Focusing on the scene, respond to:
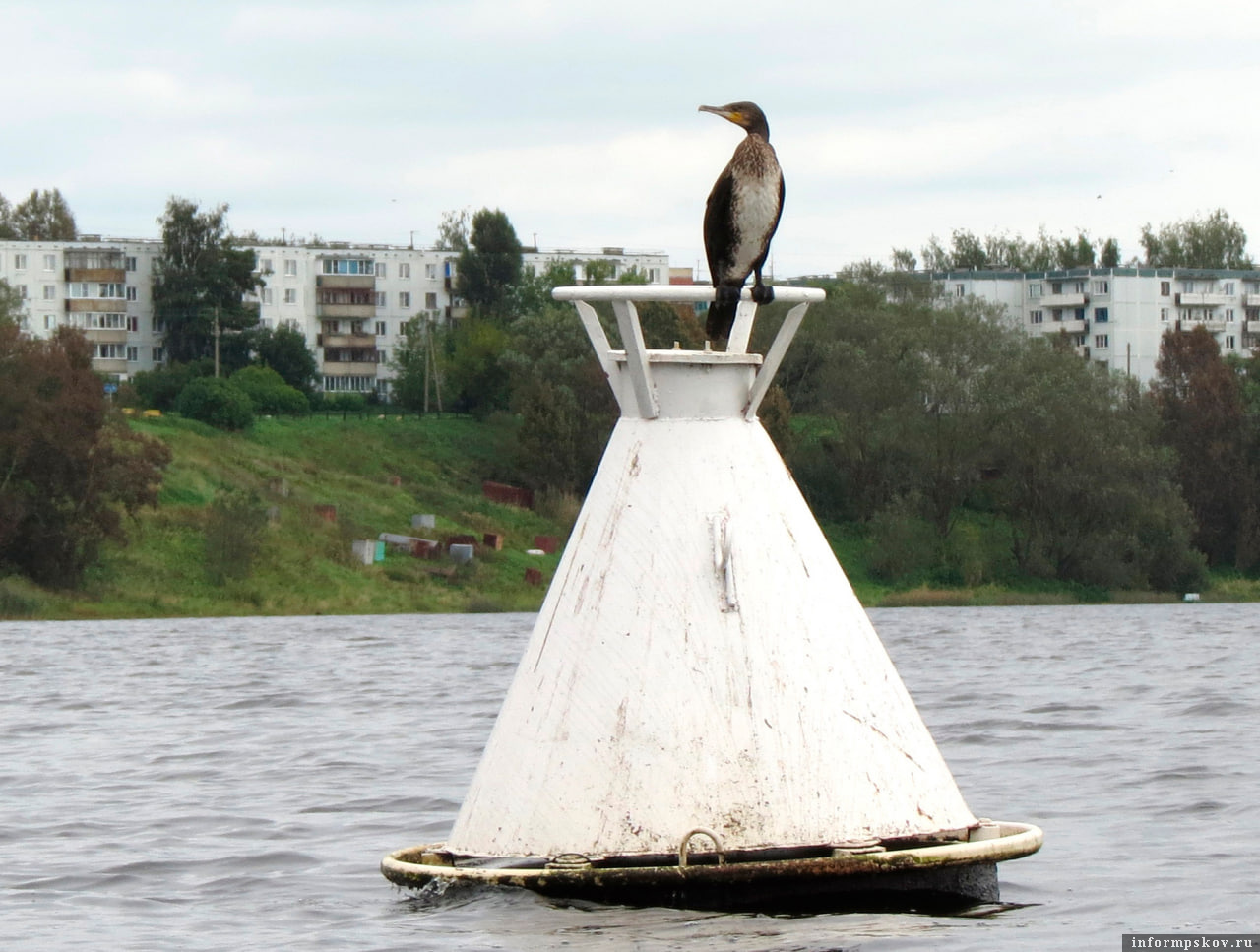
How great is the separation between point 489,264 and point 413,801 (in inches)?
4825

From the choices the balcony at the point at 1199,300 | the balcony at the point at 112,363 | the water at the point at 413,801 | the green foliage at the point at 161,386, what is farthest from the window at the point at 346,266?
the water at the point at 413,801

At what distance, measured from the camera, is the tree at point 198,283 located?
5153 inches

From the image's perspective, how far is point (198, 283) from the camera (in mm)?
131875

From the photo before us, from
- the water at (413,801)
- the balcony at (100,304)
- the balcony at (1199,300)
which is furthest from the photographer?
the balcony at (1199,300)

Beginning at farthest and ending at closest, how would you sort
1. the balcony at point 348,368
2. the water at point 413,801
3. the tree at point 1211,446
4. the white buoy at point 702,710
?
the balcony at point 348,368 < the tree at point 1211,446 < the water at point 413,801 < the white buoy at point 702,710

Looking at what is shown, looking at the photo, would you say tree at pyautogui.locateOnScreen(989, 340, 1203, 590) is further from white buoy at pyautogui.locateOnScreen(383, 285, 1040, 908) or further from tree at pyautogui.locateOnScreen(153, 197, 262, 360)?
white buoy at pyautogui.locateOnScreen(383, 285, 1040, 908)

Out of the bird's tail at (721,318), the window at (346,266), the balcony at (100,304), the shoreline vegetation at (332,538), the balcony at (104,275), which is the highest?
the window at (346,266)

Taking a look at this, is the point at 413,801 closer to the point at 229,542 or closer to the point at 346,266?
the point at 229,542

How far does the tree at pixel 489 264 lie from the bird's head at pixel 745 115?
129 meters

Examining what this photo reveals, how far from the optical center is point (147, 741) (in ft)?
83.9

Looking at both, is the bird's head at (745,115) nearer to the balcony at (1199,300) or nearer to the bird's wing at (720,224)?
the bird's wing at (720,224)

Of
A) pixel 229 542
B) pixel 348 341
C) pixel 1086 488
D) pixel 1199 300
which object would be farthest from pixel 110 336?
pixel 1086 488

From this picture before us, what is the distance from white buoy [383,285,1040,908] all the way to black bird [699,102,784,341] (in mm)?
167

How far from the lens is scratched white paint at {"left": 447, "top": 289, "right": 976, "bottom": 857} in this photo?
376 inches
